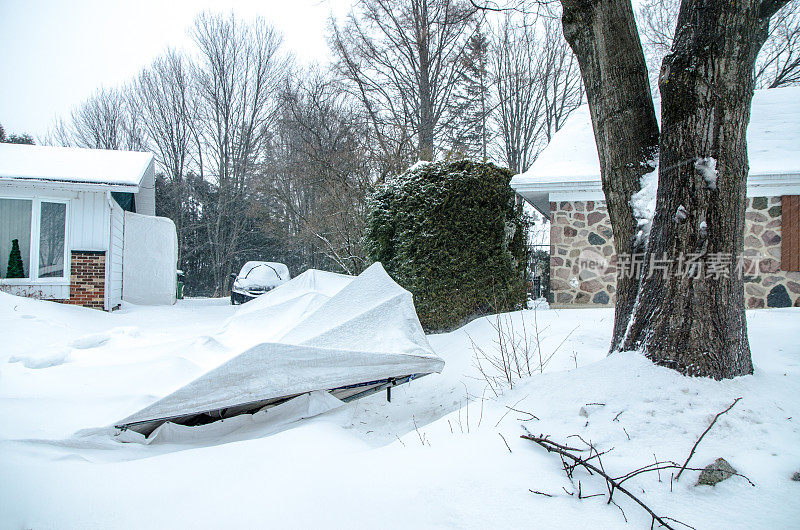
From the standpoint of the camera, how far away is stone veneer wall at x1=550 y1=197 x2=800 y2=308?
23.8 feet

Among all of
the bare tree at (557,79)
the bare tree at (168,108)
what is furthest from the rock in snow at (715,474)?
the bare tree at (168,108)

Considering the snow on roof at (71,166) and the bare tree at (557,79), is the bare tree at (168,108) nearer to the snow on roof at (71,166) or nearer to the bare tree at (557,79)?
the snow on roof at (71,166)

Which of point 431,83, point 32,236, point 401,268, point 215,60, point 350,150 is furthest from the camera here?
point 215,60

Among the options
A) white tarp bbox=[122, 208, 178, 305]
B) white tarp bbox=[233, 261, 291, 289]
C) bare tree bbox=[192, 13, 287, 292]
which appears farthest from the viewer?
Result: bare tree bbox=[192, 13, 287, 292]

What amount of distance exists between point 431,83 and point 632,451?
55.5 feet

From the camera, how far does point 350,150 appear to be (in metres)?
13.6

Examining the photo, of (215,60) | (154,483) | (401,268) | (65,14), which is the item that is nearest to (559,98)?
(401,268)

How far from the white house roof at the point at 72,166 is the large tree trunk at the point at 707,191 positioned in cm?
1000

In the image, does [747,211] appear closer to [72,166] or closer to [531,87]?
[531,87]

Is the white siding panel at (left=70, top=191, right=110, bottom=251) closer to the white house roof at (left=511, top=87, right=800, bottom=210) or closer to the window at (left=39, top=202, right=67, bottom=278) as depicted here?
the window at (left=39, top=202, right=67, bottom=278)

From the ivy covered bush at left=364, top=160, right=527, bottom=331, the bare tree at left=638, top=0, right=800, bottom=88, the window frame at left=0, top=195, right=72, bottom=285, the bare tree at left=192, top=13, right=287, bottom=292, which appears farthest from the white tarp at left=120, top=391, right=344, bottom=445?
the bare tree at left=192, top=13, right=287, bottom=292

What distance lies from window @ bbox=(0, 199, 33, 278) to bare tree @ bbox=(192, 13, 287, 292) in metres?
12.7

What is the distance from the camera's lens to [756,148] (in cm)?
773

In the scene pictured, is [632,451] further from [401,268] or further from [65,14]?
[401,268]
